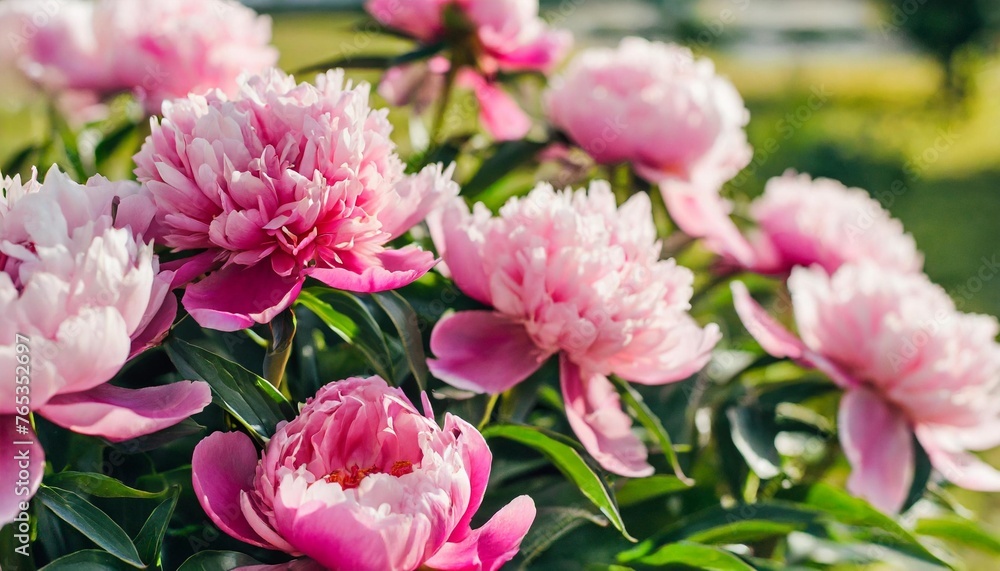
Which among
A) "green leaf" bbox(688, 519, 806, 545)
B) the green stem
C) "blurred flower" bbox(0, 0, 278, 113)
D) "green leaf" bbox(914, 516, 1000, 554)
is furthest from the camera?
"blurred flower" bbox(0, 0, 278, 113)

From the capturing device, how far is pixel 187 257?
1.67 feet

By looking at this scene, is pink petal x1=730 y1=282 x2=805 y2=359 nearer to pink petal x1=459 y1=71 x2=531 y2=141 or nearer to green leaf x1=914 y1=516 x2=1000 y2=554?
green leaf x1=914 y1=516 x2=1000 y2=554

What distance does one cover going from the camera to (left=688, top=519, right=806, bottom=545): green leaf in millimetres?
643

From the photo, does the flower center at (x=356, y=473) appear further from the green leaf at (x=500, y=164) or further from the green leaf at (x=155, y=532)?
the green leaf at (x=500, y=164)

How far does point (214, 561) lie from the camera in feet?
1.53

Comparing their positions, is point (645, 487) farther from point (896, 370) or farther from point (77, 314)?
point (77, 314)

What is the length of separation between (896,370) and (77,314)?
1.87ft

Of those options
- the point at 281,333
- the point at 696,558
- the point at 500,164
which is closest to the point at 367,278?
the point at 281,333

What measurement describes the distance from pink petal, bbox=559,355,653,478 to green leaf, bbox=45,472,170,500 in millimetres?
244

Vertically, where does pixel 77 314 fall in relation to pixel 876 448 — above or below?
above

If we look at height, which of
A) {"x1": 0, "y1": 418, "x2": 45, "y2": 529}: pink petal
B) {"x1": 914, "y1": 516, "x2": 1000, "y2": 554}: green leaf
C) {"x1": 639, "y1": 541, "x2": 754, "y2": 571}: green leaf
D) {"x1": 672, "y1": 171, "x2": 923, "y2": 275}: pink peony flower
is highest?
{"x1": 0, "y1": 418, "x2": 45, "y2": 529}: pink petal

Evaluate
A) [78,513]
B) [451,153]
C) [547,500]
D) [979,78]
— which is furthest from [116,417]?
[979,78]

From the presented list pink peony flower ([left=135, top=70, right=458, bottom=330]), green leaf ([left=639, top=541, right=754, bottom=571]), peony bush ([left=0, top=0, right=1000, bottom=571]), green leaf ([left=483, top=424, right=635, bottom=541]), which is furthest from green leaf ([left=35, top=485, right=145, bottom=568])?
green leaf ([left=639, top=541, right=754, bottom=571])

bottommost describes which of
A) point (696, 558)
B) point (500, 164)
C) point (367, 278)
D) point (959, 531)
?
point (959, 531)
